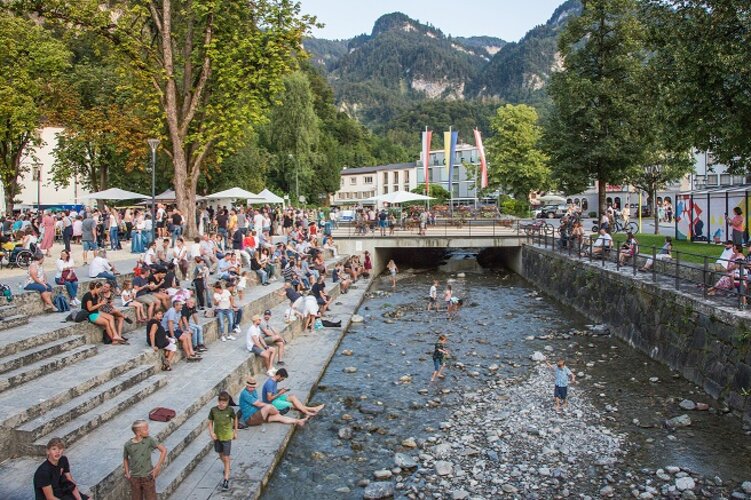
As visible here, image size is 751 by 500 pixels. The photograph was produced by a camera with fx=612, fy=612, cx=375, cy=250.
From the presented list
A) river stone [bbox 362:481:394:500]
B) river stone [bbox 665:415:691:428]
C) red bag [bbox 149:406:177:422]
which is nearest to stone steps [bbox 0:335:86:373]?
red bag [bbox 149:406:177:422]

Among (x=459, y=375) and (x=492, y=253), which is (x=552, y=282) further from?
(x=492, y=253)

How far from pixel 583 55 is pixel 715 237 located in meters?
13.6

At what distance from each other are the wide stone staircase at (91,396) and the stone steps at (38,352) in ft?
0.06

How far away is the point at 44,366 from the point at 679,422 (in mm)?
11827

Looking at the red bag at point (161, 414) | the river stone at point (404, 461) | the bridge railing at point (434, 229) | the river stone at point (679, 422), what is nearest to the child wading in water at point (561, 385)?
the river stone at point (679, 422)

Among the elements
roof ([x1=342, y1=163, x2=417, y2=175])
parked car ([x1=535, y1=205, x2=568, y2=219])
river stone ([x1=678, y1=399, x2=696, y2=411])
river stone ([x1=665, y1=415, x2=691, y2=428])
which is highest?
roof ([x1=342, y1=163, x2=417, y2=175])

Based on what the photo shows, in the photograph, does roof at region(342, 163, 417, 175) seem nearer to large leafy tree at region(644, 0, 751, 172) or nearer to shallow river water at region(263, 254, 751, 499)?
shallow river water at region(263, 254, 751, 499)

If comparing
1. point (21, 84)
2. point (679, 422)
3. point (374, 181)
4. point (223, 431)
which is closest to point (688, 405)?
Result: point (679, 422)

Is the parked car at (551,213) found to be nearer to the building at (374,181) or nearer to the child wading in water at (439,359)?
the building at (374,181)

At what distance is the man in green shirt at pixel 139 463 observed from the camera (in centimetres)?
764

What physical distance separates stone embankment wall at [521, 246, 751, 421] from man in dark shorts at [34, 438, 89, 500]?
38.4ft

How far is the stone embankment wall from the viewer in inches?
492

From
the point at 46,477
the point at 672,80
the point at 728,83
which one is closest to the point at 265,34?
the point at 672,80

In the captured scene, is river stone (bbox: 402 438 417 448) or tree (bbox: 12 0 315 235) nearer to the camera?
river stone (bbox: 402 438 417 448)
